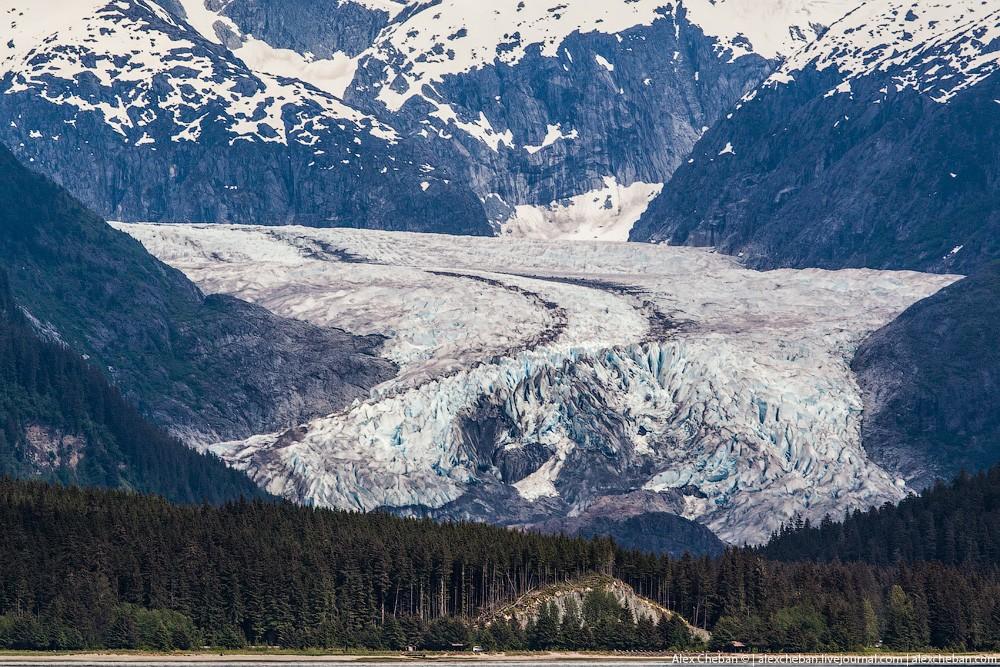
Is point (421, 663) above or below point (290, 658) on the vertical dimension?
below

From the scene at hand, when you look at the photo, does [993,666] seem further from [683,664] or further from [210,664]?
[210,664]

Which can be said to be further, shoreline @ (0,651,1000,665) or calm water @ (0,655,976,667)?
shoreline @ (0,651,1000,665)

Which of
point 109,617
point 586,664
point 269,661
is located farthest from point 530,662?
point 109,617

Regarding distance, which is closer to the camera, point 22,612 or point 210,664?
point 210,664

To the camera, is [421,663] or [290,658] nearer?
[421,663]

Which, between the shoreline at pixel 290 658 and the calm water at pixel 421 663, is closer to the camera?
the calm water at pixel 421 663

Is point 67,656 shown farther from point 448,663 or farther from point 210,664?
point 448,663

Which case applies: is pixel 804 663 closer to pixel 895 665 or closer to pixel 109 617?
pixel 895 665
